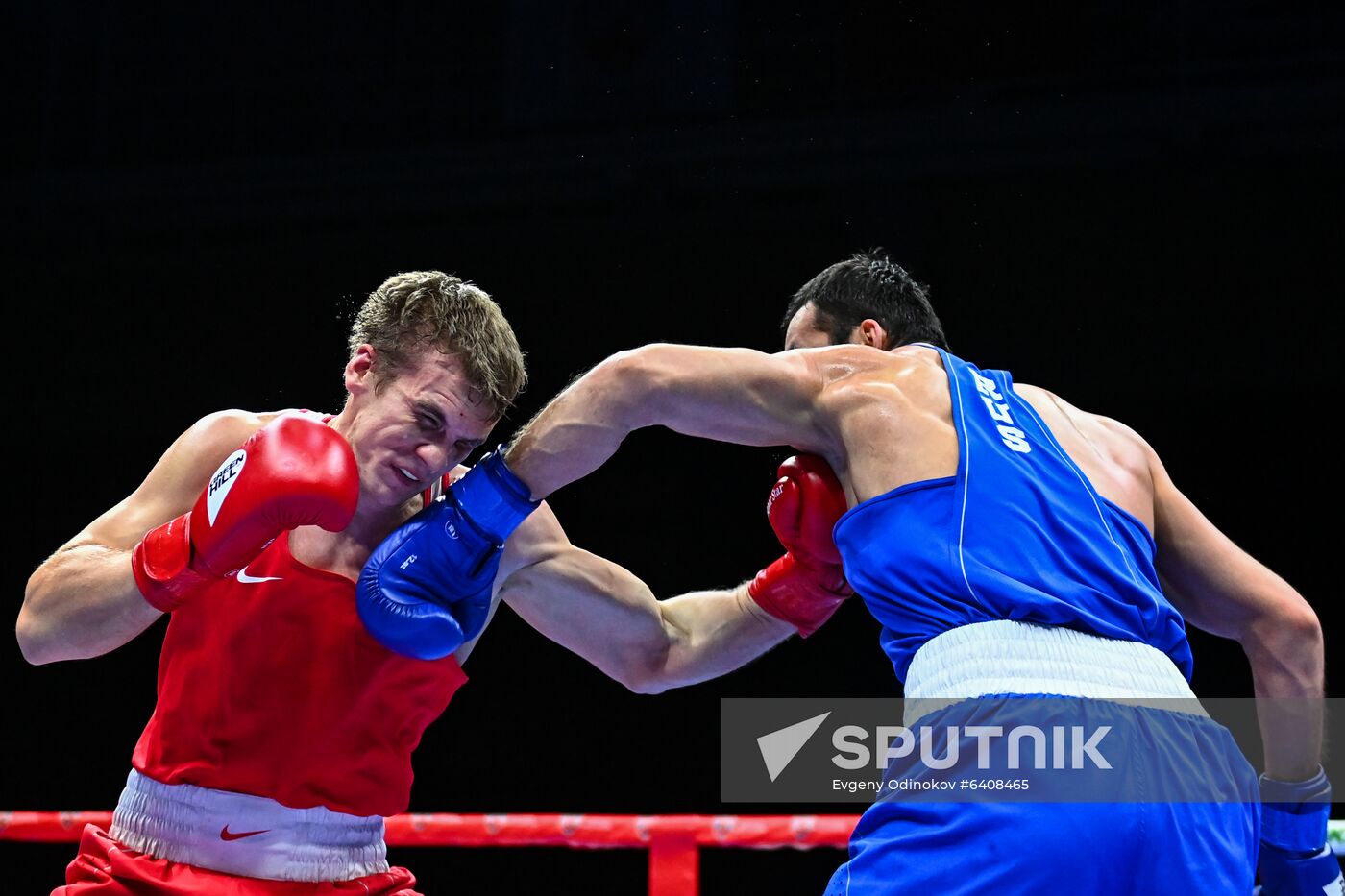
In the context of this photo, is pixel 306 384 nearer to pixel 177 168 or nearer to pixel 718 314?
pixel 177 168

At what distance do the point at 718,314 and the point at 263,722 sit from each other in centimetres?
417

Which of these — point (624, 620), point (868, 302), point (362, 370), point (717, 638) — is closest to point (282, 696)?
point (362, 370)

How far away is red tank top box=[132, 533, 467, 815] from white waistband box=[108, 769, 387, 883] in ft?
0.07

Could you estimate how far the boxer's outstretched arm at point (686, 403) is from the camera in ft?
6.48

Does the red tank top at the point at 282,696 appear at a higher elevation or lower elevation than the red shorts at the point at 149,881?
higher

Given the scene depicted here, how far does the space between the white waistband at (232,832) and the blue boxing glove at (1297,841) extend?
4.96 ft

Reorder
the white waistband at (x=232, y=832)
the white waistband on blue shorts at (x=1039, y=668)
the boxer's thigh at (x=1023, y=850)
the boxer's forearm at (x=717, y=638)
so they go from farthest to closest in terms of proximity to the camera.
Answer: the boxer's forearm at (x=717, y=638) < the white waistband at (x=232, y=832) < the white waistband on blue shorts at (x=1039, y=668) < the boxer's thigh at (x=1023, y=850)

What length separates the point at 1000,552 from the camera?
176 cm

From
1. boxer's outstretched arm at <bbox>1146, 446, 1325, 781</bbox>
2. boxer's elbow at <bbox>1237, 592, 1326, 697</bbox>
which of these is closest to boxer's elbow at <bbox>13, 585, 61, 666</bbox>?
boxer's outstretched arm at <bbox>1146, 446, 1325, 781</bbox>

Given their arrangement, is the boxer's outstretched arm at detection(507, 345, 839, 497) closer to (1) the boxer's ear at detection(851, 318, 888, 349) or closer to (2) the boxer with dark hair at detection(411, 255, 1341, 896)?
(2) the boxer with dark hair at detection(411, 255, 1341, 896)

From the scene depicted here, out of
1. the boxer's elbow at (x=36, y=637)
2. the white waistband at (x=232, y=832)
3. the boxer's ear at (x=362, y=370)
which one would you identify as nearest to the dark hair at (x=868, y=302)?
the boxer's ear at (x=362, y=370)

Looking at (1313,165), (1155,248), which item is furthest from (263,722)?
(1313,165)

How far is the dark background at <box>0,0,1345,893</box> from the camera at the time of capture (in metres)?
5.52

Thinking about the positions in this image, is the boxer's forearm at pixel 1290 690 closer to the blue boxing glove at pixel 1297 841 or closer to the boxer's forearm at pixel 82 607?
the blue boxing glove at pixel 1297 841
